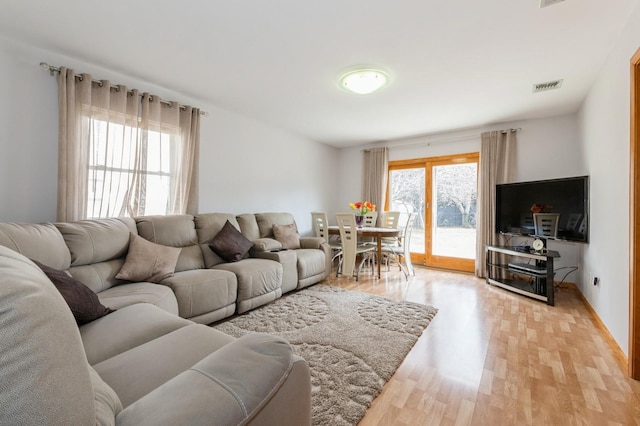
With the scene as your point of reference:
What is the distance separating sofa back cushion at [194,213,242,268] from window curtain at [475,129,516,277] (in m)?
3.80

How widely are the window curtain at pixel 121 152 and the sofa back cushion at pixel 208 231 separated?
0.30m

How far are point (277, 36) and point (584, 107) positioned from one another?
3723mm

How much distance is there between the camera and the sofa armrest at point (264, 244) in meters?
3.35

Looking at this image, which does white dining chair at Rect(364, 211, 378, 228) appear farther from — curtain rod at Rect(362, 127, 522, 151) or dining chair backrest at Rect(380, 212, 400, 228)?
curtain rod at Rect(362, 127, 522, 151)

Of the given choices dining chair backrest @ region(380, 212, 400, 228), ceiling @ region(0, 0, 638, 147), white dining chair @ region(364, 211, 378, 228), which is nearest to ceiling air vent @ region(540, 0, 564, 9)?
ceiling @ region(0, 0, 638, 147)

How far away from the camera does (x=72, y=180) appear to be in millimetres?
2453

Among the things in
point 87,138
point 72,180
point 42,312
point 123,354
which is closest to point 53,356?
point 42,312

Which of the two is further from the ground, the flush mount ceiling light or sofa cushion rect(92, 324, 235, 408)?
the flush mount ceiling light

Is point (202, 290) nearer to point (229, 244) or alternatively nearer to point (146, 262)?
point (146, 262)

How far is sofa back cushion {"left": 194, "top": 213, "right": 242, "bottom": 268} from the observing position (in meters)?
3.00

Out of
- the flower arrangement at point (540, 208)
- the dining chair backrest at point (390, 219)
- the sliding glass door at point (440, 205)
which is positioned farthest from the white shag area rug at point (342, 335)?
the sliding glass door at point (440, 205)

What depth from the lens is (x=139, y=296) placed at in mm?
1886

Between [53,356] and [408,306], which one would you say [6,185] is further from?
[408,306]

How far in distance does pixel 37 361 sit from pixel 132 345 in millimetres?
991
